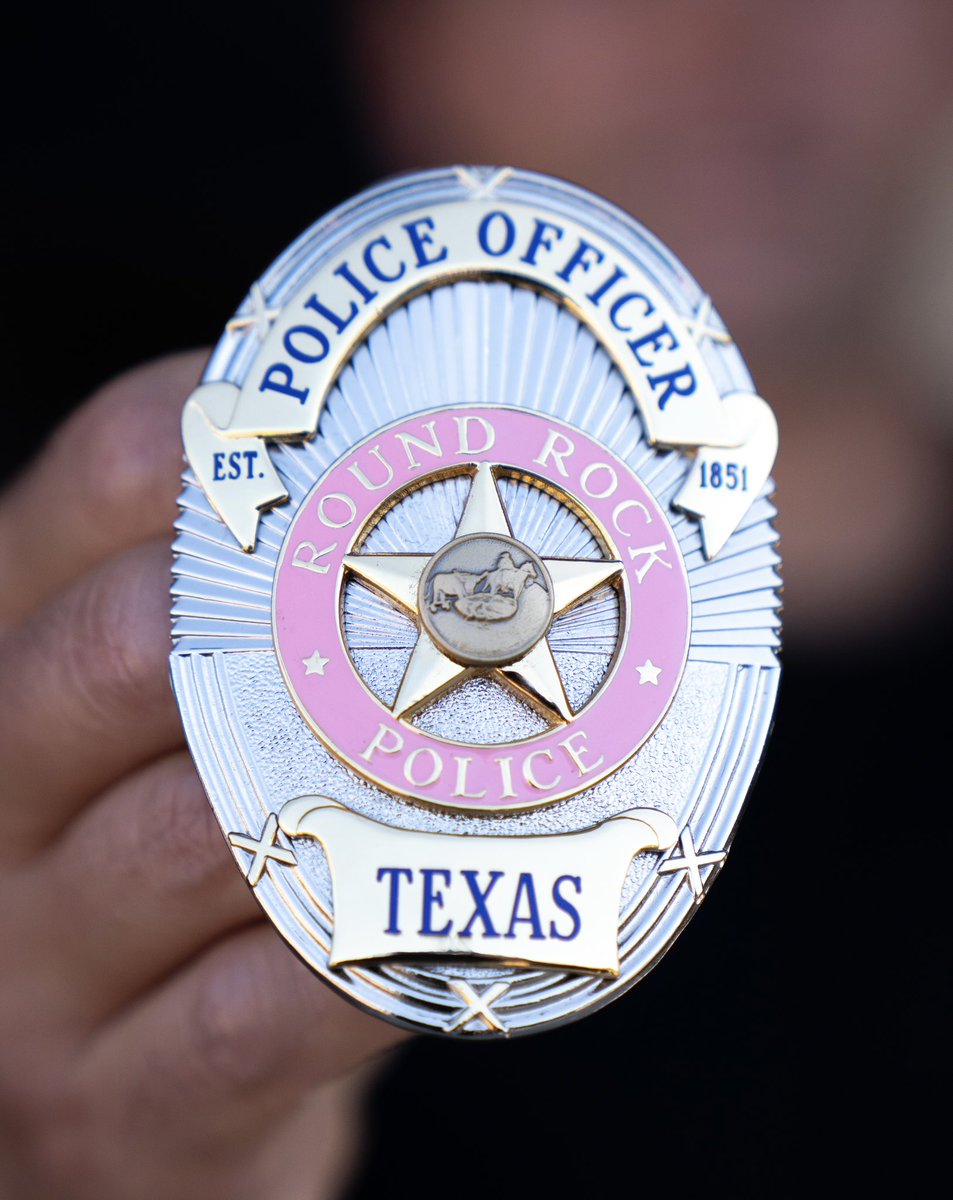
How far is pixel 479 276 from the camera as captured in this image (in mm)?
1128

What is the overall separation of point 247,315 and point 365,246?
0.13 meters

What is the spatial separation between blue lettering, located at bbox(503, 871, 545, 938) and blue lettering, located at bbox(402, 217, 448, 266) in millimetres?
556

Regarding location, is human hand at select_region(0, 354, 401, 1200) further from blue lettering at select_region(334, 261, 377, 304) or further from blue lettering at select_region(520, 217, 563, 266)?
blue lettering at select_region(520, 217, 563, 266)

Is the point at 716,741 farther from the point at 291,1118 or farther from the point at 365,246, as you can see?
the point at 291,1118

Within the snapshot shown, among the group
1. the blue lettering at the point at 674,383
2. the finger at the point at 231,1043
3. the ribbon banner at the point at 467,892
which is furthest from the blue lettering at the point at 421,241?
the finger at the point at 231,1043

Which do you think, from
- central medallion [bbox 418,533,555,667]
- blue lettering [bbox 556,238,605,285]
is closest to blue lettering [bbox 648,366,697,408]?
blue lettering [bbox 556,238,605,285]

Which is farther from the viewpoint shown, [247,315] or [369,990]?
[247,315]

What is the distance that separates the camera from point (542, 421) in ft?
3.53
